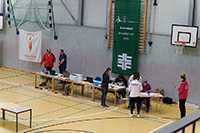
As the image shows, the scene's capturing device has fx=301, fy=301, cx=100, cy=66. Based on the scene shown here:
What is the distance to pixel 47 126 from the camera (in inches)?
353

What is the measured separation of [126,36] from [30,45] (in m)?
6.21

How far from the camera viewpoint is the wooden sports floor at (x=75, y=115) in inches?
351

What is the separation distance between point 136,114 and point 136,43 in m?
3.70

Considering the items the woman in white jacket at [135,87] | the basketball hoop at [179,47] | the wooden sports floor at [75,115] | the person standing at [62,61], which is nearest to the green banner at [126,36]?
the wooden sports floor at [75,115]

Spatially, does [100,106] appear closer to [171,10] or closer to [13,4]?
[171,10]

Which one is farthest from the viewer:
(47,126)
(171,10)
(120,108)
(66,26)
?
(66,26)

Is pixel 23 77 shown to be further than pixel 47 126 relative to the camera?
Yes

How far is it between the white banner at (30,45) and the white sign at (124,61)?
5136mm

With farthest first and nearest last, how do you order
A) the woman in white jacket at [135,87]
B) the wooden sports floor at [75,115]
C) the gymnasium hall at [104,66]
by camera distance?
the woman in white jacket at [135,87]
the gymnasium hall at [104,66]
the wooden sports floor at [75,115]

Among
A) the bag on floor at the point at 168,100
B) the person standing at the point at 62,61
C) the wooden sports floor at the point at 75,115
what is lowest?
the wooden sports floor at the point at 75,115

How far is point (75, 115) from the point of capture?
10211mm

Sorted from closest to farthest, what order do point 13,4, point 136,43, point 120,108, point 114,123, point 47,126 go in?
1. point 47,126
2. point 114,123
3. point 120,108
4. point 136,43
5. point 13,4

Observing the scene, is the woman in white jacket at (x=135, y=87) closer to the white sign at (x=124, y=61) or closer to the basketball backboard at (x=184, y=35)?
the basketball backboard at (x=184, y=35)

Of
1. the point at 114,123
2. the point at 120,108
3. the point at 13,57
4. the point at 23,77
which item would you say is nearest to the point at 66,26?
the point at 23,77
